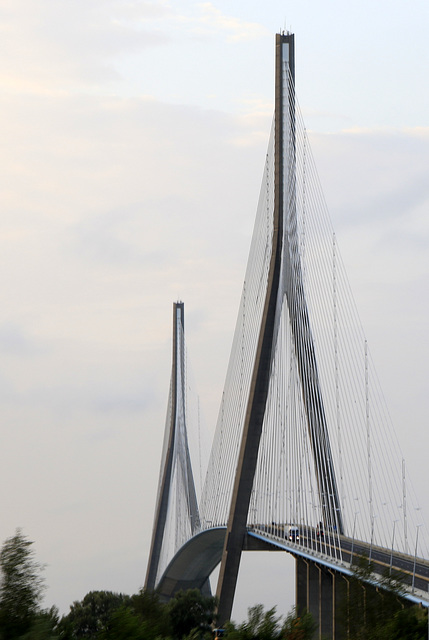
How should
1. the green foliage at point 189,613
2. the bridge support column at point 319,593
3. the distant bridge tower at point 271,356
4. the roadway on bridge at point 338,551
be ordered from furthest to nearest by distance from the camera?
the green foliage at point 189,613, the distant bridge tower at point 271,356, the bridge support column at point 319,593, the roadway on bridge at point 338,551

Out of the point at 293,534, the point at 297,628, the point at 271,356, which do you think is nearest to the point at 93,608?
the point at 293,534

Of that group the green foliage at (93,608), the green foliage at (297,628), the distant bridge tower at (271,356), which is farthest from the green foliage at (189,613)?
the green foliage at (297,628)

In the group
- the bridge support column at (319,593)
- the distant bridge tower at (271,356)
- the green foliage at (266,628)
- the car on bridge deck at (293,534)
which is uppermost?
the distant bridge tower at (271,356)

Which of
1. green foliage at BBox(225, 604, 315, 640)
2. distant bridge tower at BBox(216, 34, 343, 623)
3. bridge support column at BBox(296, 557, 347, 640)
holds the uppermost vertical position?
distant bridge tower at BBox(216, 34, 343, 623)

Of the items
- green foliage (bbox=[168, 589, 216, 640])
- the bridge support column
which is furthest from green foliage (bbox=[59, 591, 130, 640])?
the bridge support column

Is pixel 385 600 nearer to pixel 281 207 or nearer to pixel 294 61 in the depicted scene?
pixel 281 207

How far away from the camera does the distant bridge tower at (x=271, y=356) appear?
1383 inches

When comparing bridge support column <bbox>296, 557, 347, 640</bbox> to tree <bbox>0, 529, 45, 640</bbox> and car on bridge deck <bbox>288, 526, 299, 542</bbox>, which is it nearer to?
car on bridge deck <bbox>288, 526, 299, 542</bbox>

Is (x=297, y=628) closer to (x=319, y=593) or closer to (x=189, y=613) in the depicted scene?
(x=319, y=593)

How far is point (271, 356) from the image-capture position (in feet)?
118

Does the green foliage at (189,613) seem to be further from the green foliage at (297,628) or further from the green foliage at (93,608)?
the green foliage at (297,628)

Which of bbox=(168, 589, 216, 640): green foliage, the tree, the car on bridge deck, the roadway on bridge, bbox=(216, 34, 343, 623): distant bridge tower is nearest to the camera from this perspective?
the tree

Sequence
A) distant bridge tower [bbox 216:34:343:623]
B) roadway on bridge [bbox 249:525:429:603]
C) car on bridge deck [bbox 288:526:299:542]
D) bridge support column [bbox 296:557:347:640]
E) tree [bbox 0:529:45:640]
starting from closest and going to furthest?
tree [bbox 0:529:45:640], roadway on bridge [bbox 249:525:429:603], bridge support column [bbox 296:557:347:640], car on bridge deck [bbox 288:526:299:542], distant bridge tower [bbox 216:34:343:623]

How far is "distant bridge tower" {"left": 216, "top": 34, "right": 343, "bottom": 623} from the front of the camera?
3512 centimetres
